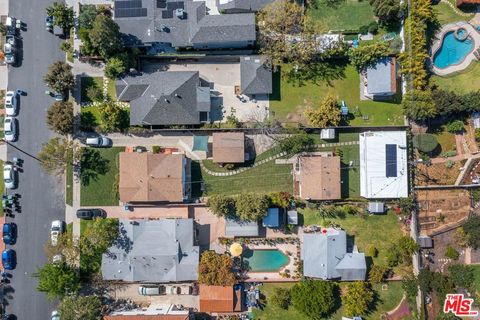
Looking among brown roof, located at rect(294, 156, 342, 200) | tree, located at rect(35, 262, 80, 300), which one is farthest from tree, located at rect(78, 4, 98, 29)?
brown roof, located at rect(294, 156, 342, 200)

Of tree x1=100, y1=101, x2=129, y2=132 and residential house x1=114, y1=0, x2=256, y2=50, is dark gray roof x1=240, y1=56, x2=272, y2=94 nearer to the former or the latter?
residential house x1=114, y1=0, x2=256, y2=50

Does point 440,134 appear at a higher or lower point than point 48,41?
lower

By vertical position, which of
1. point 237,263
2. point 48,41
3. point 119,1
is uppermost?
point 119,1

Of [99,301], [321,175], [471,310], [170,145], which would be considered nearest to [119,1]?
[170,145]

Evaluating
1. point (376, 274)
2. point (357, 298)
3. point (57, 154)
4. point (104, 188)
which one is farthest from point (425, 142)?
point (57, 154)

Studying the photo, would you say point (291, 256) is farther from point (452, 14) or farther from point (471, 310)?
point (452, 14)

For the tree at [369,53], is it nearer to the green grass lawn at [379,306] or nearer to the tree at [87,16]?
the green grass lawn at [379,306]

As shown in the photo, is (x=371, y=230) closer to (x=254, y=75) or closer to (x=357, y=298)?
(x=357, y=298)

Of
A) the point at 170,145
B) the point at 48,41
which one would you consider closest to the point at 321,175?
the point at 170,145
